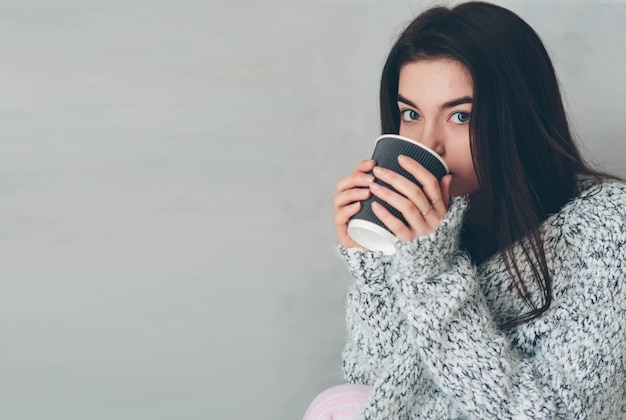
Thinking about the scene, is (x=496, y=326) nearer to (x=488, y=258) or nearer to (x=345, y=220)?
(x=488, y=258)

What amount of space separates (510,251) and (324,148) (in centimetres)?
45

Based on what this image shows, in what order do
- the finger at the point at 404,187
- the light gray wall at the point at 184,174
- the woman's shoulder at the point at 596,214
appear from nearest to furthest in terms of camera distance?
→ the finger at the point at 404,187 < the woman's shoulder at the point at 596,214 < the light gray wall at the point at 184,174

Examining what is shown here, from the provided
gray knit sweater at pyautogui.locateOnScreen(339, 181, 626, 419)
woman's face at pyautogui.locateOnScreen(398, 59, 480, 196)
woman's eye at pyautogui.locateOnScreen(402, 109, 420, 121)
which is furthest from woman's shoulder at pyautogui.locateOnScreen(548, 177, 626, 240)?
woman's eye at pyautogui.locateOnScreen(402, 109, 420, 121)

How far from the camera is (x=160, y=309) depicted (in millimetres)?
1207

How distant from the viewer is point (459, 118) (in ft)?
3.13

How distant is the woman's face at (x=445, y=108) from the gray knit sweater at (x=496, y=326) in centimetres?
9

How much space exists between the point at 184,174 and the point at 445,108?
47 centimetres

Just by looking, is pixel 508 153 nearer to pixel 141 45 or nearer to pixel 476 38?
pixel 476 38

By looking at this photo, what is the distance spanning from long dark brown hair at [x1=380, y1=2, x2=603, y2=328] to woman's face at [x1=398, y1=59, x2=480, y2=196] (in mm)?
14

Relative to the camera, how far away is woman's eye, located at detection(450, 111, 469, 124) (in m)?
0.95

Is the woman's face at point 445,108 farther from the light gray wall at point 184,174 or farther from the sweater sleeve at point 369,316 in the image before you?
the light gray wall at point 184,174

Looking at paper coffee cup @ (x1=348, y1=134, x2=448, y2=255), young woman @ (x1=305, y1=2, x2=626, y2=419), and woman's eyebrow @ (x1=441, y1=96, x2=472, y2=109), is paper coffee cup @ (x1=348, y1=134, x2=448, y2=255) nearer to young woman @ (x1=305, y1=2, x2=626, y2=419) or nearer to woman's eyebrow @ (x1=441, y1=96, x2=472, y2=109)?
young woman @ (x1=305, y1=2, x2=626, y2=419)

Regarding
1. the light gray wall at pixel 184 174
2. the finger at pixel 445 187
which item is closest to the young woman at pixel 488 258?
the finger at pixel 445 187

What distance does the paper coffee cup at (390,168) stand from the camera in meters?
0.83
